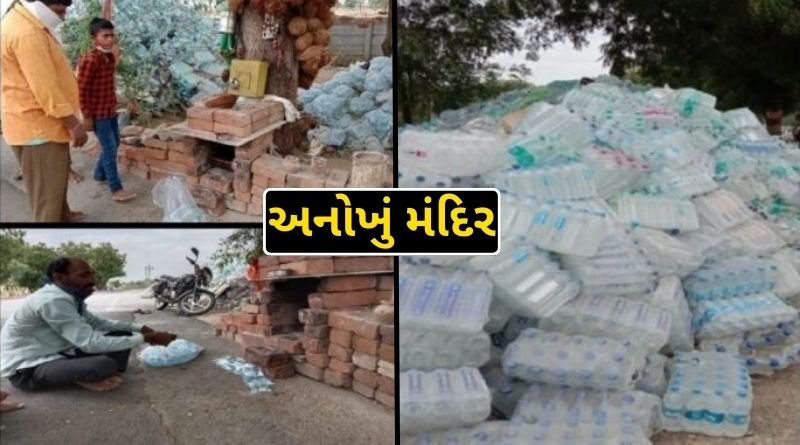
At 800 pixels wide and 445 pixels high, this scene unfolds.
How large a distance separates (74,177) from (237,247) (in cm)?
49

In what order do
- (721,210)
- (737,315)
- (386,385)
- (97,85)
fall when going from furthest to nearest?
(721,210), (737,315), (386,385), (97,85)

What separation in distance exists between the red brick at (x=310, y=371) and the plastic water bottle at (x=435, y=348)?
11.1 inches

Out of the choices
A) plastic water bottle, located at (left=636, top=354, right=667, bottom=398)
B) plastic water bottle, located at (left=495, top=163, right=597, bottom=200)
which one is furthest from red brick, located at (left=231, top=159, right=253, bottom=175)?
plastic water bottle, located at (left=636, top=354, right=667, bottom=398)

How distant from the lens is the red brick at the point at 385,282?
7.75ft

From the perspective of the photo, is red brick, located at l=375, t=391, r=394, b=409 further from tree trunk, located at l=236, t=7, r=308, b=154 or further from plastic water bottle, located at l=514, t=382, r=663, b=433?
tree trunk, located at l=236, t=7, r=308, b=154

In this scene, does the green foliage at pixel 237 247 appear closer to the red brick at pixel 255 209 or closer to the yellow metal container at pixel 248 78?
the red brick at pixel 255 209

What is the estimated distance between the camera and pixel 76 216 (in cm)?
216

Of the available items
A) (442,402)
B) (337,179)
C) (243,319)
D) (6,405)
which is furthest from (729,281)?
(6,405)

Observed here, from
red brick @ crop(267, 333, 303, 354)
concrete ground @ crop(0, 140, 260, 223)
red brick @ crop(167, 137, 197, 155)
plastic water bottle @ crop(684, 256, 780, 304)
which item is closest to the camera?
concrete ground @ crop(0, 140, 260, 223)

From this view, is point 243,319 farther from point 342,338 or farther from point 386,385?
point 386,385

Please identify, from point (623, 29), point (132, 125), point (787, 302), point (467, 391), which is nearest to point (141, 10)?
point (132, 125)

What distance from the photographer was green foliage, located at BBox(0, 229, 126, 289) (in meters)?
2.12

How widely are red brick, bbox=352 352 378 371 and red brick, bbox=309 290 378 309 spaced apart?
0.51 ft

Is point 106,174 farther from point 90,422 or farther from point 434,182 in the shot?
point 434,182
